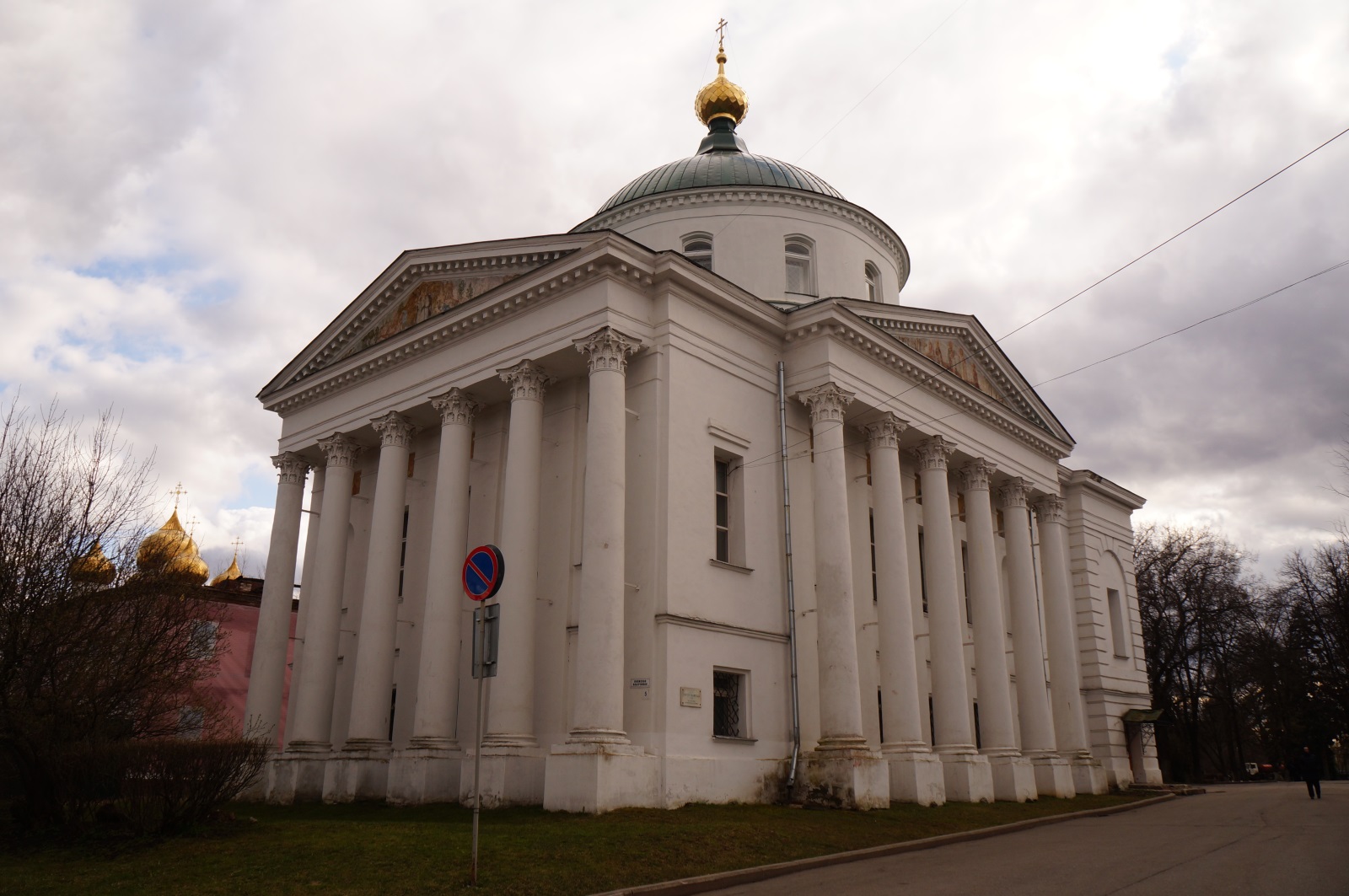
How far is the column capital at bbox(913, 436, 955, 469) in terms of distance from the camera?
23953 millimetres

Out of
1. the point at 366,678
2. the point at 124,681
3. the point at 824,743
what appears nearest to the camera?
the point at 124,681

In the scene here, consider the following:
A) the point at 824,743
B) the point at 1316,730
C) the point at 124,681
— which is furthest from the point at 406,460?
the point at 1316,730

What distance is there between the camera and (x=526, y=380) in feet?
64.0

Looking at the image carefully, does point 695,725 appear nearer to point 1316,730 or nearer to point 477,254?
point 477,254

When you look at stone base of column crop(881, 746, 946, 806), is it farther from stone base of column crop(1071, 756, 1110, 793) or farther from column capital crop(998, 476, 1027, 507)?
column capital crop(998, 476, 1027, 507)

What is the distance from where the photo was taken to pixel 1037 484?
1126 inches

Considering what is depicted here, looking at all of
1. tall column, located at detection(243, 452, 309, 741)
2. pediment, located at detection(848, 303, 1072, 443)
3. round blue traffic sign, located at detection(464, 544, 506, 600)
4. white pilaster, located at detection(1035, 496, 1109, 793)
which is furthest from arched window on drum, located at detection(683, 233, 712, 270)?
round blue traffic sign, located at detection(464, 544, 506, 600)

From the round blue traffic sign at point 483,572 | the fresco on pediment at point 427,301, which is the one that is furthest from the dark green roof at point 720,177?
the round blue traffic sign at point 483,572

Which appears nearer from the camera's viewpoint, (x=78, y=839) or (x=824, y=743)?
(x=78, y=839)

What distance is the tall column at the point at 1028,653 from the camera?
24.9 m

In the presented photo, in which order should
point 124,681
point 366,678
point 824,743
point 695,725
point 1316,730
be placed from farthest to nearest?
point 1316,730 → point 366,678 → point 824,743 → point 695,725 → point 124,681

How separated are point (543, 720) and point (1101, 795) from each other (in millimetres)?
16253

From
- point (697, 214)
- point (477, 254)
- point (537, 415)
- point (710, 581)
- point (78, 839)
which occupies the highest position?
point (697, 214)

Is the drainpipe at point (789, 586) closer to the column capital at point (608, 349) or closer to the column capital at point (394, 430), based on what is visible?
the column capital at point (608, 349)
